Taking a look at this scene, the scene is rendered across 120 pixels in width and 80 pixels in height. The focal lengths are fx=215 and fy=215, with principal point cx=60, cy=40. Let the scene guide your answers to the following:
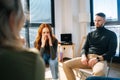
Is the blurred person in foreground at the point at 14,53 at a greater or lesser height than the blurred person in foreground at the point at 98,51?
greater

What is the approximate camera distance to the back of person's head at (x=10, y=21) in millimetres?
670

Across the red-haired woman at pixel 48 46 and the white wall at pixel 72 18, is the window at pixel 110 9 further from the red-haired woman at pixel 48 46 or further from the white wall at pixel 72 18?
the red-haired woman at pixel 48 46

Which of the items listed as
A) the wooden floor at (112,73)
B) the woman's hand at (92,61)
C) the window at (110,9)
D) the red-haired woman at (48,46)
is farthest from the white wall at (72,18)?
the woman's hand at (92,61)

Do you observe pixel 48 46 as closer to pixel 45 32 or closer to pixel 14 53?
pixel 45 32

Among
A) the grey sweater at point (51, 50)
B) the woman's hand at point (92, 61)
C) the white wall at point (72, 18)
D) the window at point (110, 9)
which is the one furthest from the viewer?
the white wall at point (72, 18)

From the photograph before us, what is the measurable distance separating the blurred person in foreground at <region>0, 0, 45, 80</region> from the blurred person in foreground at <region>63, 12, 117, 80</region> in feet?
8.38

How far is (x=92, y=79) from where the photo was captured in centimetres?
186

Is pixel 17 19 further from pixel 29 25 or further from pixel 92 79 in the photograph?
pixel 29 25

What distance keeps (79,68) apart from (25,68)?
2873 mm

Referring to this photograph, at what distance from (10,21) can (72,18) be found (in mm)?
5629

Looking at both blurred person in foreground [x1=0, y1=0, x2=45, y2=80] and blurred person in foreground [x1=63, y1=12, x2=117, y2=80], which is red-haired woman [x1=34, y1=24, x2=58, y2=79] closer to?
blurred person in foreground [x1=63, y1=12, x2=117, y2=80]

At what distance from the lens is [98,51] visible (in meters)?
3.43

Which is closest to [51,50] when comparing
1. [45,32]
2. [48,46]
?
[48,46]

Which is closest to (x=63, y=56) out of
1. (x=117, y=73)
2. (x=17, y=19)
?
(x=117, y=73)
